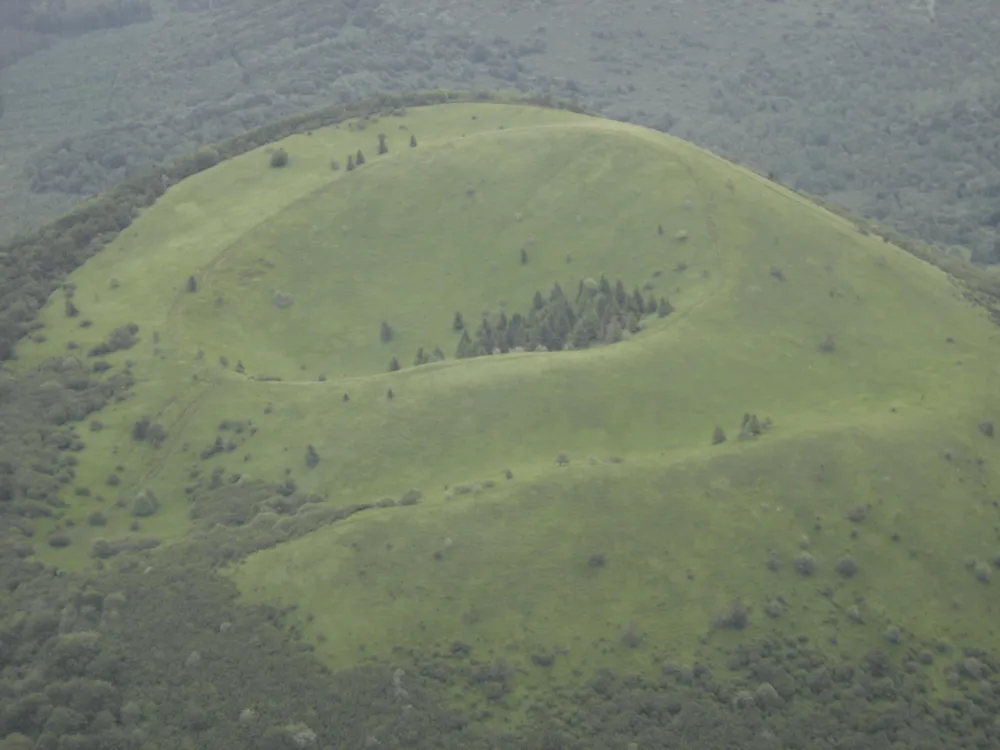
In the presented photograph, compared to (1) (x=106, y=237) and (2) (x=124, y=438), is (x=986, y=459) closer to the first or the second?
(2) (x=124, y=438)

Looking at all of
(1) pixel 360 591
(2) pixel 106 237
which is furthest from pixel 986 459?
(2) pixel 106 237

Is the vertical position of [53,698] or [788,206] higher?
[788,206]

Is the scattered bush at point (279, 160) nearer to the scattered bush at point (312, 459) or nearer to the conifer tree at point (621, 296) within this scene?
the conifer tree at point (621, 296)

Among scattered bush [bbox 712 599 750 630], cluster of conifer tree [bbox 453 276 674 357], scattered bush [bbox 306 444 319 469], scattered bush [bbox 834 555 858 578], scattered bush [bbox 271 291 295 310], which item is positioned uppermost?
cluster of conifer tree [bbox 453 276 674 357]

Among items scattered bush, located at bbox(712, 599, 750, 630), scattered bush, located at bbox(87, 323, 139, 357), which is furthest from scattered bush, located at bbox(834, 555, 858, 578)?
scattered bush, located at bbox(87, 323, 139, 357)

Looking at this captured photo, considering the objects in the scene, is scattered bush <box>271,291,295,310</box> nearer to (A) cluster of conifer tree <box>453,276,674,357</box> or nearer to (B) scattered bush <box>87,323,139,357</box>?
(B) scattered bush <box>87,323,139,357</box>

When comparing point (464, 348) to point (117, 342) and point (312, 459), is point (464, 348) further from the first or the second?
point (117, 342)

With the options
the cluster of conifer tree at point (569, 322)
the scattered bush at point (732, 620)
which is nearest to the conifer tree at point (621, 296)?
the cluster of conifer tree at point (569, 322)
